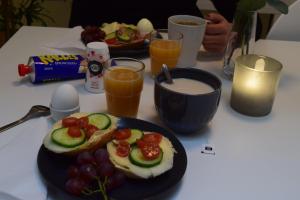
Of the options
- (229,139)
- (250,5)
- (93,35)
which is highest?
(250,5)

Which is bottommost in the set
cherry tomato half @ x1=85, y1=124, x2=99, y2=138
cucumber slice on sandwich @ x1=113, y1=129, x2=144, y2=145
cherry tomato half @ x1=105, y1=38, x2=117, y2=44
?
cucumber slice on sandwich @ x1=113, y1=129, x2=144, y2=145

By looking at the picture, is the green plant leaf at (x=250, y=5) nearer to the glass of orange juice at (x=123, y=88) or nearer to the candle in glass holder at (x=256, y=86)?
the candle in glass holder at (x=256, y=86)

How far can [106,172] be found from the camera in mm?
604

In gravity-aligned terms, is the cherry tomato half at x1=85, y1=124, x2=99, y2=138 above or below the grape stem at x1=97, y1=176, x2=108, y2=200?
above

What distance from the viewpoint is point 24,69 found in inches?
39.2

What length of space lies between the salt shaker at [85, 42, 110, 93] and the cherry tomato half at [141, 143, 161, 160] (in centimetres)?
34

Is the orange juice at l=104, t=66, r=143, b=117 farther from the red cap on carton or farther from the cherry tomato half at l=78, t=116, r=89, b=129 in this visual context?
the red cap on carton

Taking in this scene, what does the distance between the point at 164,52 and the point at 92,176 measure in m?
0.53

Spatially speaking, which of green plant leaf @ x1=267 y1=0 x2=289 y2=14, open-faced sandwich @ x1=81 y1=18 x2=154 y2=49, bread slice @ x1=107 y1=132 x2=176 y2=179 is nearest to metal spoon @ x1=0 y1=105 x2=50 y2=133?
bread slice @ x1=107 y1=132 x2=176 y2=179

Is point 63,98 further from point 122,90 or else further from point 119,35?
point 119,35

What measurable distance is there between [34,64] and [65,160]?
1.28ft

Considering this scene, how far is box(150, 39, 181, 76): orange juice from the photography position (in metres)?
1.05

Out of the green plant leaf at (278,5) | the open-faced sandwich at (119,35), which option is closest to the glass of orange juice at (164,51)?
the open-faced sandwich at (119,35)

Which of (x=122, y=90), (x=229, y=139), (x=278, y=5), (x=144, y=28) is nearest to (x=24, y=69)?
(x=122, y=90)
